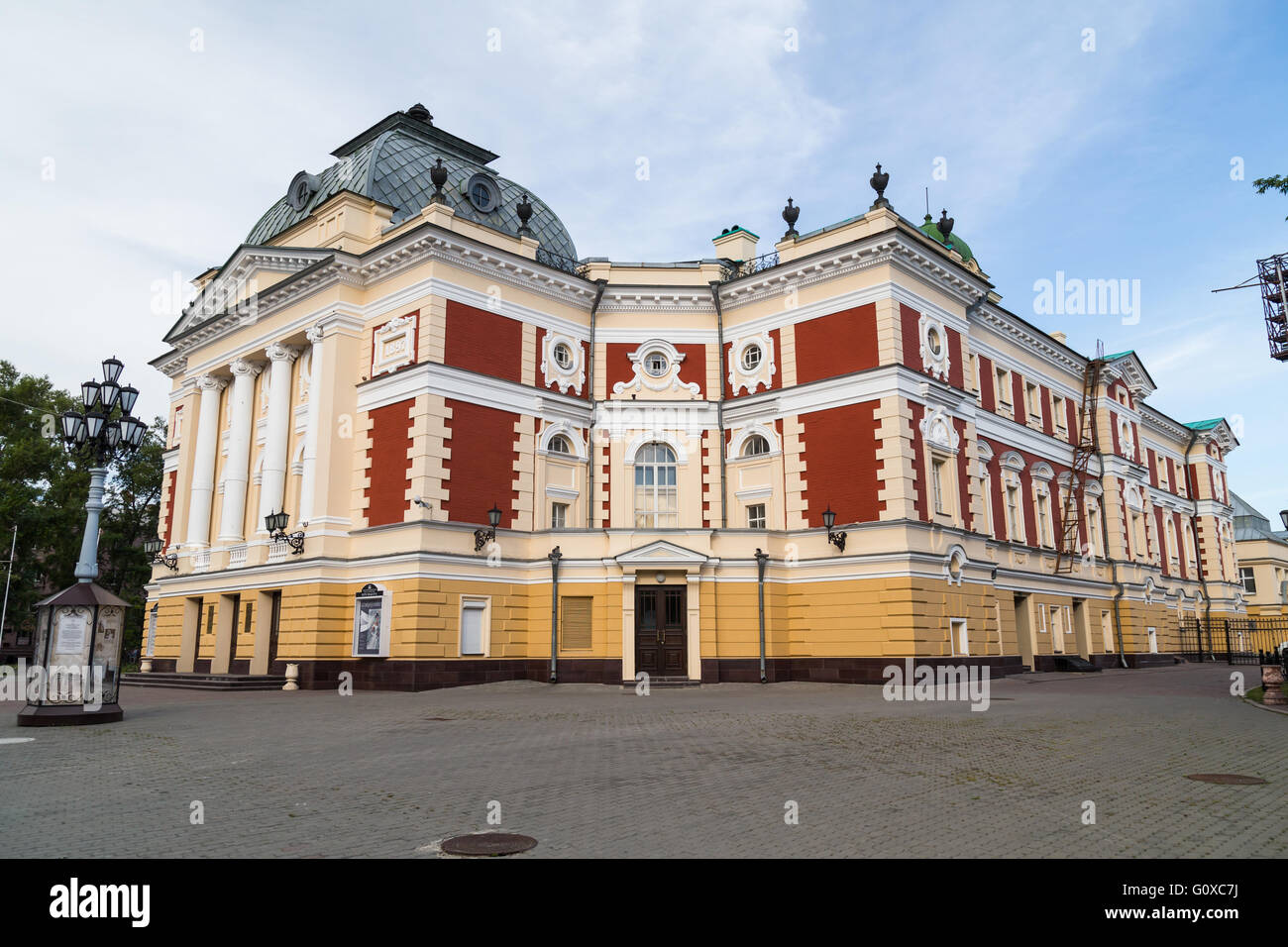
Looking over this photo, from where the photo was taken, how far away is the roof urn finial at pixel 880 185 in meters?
27.1

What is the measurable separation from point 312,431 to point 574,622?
33.6 feet

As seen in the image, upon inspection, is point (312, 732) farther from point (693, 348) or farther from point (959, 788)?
point (693, 348)

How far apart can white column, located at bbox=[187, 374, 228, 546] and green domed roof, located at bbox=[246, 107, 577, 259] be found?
20.8 ft

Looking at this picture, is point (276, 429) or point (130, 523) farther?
point (130, 523)

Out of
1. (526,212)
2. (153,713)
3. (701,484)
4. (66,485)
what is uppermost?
(526,212)

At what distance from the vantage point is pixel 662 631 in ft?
84.5

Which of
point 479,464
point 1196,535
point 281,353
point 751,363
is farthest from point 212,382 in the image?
point 1196,535

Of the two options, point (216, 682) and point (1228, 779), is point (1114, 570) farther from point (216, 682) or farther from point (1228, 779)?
point (216, 682)

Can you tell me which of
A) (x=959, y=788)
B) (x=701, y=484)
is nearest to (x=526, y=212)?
(x=701, y=484)

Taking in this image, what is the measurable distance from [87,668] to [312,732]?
4.78 meters

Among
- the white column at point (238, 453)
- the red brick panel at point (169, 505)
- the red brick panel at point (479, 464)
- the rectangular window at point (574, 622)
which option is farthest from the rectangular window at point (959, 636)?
the red brick panel at point (169, 505)

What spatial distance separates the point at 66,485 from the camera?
50188 millimetres

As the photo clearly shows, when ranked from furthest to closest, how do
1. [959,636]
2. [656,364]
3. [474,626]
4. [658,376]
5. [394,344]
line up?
[656,364] < [658,376] < [394,344] < [959,636] < [474,626]

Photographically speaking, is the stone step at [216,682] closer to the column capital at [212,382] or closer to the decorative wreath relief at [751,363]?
the column capital at [212,382]
